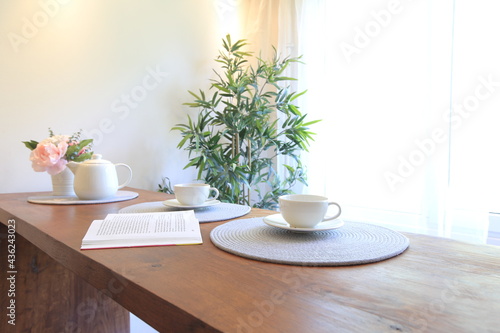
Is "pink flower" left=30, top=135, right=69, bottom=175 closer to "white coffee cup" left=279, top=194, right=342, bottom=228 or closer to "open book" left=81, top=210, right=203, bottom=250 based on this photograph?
"open book" left=81, top=210, right=203, bottom=250

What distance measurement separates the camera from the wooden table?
0.35 m

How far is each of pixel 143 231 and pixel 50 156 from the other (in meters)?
0.72

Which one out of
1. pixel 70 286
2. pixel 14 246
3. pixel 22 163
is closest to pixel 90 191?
pixel 14 246

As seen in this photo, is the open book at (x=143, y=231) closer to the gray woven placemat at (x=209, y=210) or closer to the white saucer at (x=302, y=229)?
the gray woven placemat at (x=209, y=210)

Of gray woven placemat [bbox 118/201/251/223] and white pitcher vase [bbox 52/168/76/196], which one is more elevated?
white pitcher vase [bbox 52/168/76/196]

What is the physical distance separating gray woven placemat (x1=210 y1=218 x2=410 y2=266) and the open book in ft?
0.19

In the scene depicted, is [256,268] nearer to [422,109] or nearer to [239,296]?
[239,296]

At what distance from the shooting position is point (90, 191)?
4.03 feet

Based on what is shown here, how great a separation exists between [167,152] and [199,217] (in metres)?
1.37

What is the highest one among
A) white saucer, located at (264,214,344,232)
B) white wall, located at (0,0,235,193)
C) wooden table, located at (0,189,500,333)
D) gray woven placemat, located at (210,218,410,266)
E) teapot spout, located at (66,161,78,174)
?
white wall, located at (0,0,235,193)

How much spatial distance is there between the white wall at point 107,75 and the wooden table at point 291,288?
1.09 m

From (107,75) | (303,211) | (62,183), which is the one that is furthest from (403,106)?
(62,183)

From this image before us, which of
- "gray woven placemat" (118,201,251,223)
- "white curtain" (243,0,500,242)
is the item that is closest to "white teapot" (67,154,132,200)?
"gray woven placemat" (118,201,251,223)

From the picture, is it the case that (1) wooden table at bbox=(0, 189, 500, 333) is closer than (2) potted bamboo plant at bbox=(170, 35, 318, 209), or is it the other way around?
(1) wooden table at bbox=(0, 189, 500, 333)
